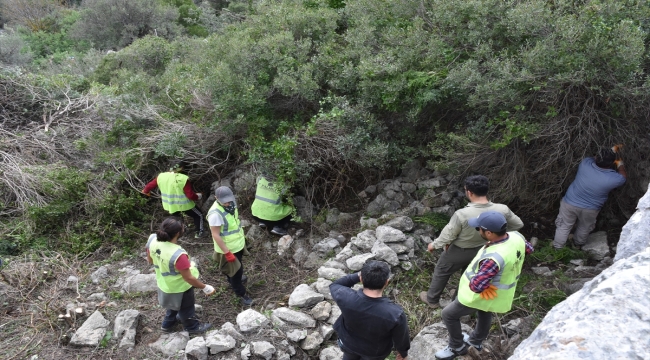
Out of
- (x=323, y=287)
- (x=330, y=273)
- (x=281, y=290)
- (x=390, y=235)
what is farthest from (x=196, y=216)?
(x=390, y=235)

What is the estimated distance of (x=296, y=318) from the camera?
420cm

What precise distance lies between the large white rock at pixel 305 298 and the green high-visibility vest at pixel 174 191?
2.37 meters

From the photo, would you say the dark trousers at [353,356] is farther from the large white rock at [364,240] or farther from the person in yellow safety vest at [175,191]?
the person in yellow safety vest at [175,191]

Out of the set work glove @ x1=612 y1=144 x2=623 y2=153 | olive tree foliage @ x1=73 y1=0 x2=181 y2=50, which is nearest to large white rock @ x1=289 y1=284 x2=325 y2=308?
work glove @ x1=612 y1=144 x2=623 y2=153

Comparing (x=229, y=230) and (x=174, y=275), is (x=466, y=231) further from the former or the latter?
(x=174, y=275)

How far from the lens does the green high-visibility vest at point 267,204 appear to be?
579 cm

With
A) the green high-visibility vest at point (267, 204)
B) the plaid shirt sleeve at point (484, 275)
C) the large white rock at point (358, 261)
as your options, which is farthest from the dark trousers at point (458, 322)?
the green high-visibility vest at point (267, 204)

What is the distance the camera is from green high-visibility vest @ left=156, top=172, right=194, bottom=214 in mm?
5945

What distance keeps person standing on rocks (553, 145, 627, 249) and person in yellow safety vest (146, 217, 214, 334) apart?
3.98 m

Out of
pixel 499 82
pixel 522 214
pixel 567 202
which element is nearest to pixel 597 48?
pixel 499 82

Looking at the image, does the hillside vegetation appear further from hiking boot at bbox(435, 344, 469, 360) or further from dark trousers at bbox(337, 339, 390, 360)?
dark trousers at bbox(337, 339, 390, 360)

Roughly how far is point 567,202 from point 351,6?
157 inches

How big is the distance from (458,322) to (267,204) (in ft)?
9.70

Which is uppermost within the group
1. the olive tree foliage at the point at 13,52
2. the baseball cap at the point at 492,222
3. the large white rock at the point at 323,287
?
the baseball cap at the point at 492,222
